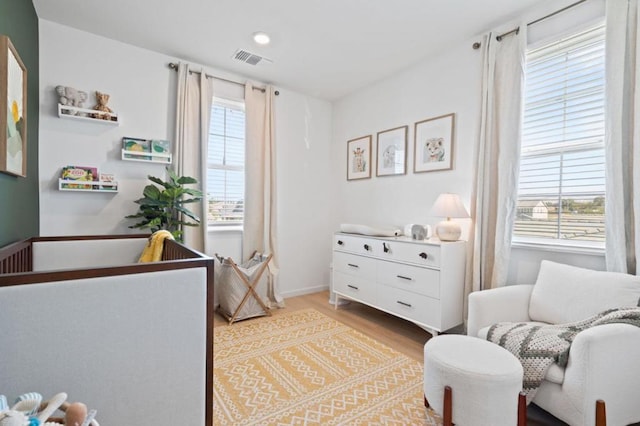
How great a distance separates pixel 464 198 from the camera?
2.71 m

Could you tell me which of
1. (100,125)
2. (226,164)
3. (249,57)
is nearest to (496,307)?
(226,164)

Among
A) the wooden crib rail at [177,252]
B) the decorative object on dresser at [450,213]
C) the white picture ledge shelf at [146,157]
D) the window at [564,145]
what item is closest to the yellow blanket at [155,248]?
the wooden crib rail at [177,252]

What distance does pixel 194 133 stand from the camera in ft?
10.3

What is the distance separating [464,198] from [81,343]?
107 inches

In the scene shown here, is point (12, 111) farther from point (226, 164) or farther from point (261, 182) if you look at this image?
point (261, 182)

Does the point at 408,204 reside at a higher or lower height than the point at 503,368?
higher

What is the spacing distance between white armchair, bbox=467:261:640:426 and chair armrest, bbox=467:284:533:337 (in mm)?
79

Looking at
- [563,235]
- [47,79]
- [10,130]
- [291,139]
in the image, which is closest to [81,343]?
[10,130]

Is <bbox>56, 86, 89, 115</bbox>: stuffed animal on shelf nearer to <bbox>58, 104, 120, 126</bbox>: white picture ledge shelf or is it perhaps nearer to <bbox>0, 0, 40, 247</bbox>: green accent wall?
<bbox>58, 104, 120, 126</bbox>: white picture ledge shelf

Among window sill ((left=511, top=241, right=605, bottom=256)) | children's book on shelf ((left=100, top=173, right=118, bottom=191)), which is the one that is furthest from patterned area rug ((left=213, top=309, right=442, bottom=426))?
children's book on shelf ((left=100, top=173, right=118, bottom=191))

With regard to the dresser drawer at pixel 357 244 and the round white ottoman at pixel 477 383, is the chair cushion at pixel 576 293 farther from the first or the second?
the dresser drawer at pixel 357 244

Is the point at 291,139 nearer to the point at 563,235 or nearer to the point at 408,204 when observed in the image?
the point at 408,204

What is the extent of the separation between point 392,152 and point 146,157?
2.47 metres

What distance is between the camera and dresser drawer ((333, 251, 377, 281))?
2992 millimetres
